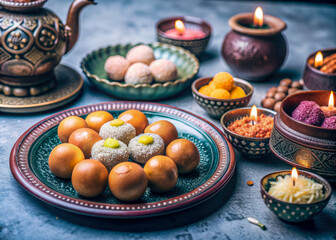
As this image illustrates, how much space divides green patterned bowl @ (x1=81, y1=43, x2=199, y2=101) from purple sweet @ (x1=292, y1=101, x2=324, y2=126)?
16.6 inches

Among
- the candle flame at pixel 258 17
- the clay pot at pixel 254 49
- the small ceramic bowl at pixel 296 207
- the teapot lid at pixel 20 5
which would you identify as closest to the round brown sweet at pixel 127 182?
the small ceramic bowl at pixel 296 207

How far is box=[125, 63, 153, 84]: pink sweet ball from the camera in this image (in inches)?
46.1

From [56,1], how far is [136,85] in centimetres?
120

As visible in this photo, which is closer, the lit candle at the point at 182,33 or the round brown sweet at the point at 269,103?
the round brown sweet at the point at 269,103

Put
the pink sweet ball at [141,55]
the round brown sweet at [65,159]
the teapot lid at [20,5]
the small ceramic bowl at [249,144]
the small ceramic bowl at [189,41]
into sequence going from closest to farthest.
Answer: the round brown sweet at [65,159]
the small ceramic bowl at [249,144]
the teapot lid at [20,5]
the pink sweet ball at [141,55]
the small ceramic bowl at [189,41]

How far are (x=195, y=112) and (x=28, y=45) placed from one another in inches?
20.4

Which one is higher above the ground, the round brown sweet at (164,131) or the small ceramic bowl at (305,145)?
the small ceramic bowl at (305,145)

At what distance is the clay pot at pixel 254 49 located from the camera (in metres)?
1.24

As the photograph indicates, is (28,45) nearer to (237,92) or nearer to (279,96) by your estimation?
(237,92)

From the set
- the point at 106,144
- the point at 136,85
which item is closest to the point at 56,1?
the point at 136,85

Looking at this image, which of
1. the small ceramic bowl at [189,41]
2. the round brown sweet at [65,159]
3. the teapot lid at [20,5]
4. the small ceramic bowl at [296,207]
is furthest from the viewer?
the small ceramic bowl at [189,41]

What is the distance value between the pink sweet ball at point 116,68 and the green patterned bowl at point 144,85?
2 centimetres

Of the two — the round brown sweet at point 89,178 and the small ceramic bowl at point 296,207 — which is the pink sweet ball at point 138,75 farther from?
the small ceramic bowl at point 296,207

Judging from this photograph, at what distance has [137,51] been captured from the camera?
50.7 inches
